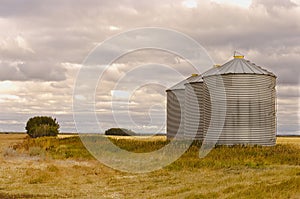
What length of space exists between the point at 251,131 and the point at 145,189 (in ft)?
56.4

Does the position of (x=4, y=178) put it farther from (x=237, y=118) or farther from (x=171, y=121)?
(x=171, y=121)

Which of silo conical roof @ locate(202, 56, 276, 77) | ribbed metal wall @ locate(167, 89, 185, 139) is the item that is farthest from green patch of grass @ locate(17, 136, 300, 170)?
ribbed metal wall @ locate(167, 89, 185, 139)

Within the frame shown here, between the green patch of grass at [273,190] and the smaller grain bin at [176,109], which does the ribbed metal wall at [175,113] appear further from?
the green patch of grass at [273,190]

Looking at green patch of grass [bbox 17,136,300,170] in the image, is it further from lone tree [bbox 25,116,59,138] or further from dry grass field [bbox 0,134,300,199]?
lone tree [bbox 25,116,59,138]

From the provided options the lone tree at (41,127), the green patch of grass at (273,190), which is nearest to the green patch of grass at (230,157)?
the green patch of grass at (273,190)

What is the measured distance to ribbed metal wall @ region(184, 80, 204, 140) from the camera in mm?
36953

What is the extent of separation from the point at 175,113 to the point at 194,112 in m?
6.68

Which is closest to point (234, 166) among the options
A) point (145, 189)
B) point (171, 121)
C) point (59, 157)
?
point (145, 189)

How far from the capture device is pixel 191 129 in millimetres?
38375

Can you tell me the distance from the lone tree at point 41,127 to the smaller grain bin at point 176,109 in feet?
76.1

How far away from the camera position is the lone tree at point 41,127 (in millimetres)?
63656

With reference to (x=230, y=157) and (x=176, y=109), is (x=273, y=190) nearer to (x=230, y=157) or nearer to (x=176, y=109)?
(x=230, y=157)

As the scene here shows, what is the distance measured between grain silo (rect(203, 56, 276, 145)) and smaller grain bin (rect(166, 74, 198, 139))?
9.03 metres

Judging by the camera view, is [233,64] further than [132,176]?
Yes
